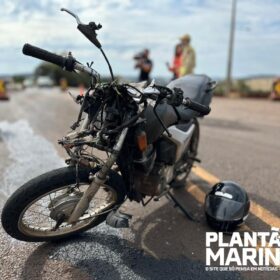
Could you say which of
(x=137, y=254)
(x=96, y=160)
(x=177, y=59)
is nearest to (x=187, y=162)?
(x=137, y=254)

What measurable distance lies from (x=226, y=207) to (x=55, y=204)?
60.5 inches

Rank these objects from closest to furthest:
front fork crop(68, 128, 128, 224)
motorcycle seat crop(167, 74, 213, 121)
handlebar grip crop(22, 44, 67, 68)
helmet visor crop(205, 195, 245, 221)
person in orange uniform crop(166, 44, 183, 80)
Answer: handlebar grip crop(22, 44, 67, 68) < front fork crop(68, 128, 128, 224) < helmet visor crop(205, 195, 245, 221) < motorcycle seat crop(167, 74, 213, 121) < person in orange uniform crop(166, 44, 183, 80)

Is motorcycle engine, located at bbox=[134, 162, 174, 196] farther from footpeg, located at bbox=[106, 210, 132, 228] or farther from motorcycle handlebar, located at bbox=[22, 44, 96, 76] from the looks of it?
motorcycle handlebar, located at bbox=[22, 44, 96, 76]

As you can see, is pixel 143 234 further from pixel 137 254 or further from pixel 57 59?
pixel 57 59

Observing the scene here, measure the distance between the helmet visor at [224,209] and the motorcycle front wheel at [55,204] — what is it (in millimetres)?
898

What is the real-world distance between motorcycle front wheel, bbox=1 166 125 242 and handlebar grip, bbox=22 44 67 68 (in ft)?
2.56

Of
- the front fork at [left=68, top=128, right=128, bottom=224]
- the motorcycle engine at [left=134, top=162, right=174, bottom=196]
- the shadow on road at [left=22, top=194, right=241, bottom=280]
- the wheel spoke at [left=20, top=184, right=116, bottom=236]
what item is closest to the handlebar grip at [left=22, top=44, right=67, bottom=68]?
the front fork at [left=68, top=128, right=128, bottom=224]

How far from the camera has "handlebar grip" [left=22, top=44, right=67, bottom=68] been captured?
2.89 meters

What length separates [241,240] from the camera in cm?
358

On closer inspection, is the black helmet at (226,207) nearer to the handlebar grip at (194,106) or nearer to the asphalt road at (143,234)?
the asphalt road at (143,234)

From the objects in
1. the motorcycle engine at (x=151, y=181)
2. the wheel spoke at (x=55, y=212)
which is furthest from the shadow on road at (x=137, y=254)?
the motorcycle engine at (x=151, y=181)

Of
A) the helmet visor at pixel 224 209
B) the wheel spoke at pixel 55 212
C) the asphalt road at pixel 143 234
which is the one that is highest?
the wheel spoke at pixel 55 212

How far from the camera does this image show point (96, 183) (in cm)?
304

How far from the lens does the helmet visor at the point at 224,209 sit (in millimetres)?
3650
